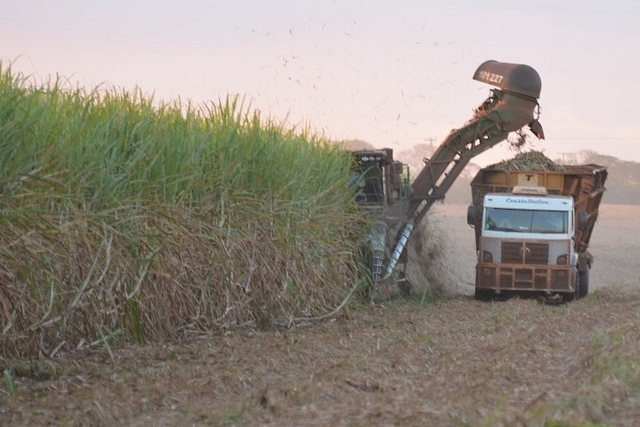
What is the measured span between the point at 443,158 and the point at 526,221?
192 centimetres

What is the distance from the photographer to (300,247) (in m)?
14.3

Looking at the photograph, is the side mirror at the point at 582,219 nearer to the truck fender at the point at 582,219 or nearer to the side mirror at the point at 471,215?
the truck fender at the point at 582,219

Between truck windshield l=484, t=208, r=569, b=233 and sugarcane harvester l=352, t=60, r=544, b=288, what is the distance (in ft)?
3.33

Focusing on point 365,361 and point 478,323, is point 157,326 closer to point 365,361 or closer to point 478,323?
point 365,361

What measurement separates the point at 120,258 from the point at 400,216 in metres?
10.1

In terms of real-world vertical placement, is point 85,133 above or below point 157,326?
above

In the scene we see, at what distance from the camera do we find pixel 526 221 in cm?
2064

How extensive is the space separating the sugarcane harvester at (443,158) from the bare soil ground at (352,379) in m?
4.56

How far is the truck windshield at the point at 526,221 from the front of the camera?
2056 cm

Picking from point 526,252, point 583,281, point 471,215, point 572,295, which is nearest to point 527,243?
point 526,252

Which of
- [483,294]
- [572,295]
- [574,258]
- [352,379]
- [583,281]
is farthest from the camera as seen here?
[583,281]

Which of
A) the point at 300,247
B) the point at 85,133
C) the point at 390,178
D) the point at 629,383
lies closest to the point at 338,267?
the point at 300,247

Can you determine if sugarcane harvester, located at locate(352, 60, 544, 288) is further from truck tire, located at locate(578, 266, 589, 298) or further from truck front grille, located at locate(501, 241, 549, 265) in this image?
truck tire, located at locate(578, 266, 589, 298)

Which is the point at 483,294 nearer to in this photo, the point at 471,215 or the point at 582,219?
the point at 471,215
